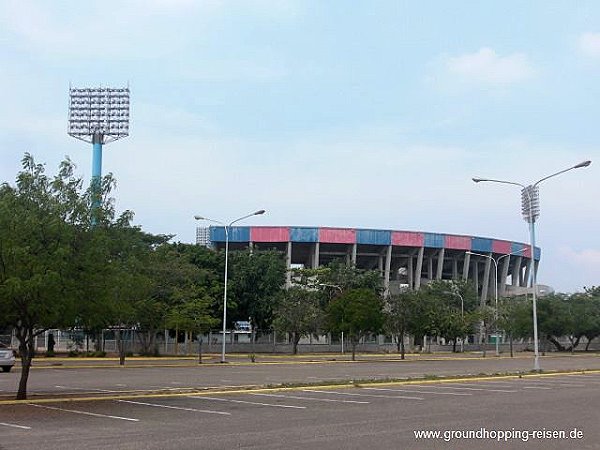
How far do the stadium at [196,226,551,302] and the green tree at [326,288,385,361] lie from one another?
29.5 meters

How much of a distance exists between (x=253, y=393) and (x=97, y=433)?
9.08 meters

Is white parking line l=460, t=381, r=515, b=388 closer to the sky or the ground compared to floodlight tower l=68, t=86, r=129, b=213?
closer to the ground

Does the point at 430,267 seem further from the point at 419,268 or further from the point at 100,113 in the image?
the point at 100,113

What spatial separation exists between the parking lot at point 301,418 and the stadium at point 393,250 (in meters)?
64.8

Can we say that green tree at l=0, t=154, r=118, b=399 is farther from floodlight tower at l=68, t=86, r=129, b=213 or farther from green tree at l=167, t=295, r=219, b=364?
floodlight tower at l=68, t=86, r=129, b=213

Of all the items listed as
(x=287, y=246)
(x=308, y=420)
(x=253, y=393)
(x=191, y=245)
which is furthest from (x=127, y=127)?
(x=308, y=420)

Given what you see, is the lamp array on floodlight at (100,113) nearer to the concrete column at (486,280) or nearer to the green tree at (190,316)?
the green tree at (190,316)

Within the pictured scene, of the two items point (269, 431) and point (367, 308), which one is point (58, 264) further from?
point (367, 308)

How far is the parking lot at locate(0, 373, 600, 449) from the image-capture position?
12219 mm

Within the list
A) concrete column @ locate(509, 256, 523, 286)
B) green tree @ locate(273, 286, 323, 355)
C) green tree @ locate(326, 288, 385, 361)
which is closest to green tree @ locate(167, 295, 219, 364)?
green tree @ locate(326, 288, 385, 361)

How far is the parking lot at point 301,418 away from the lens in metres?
12.2

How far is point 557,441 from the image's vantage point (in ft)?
40.3

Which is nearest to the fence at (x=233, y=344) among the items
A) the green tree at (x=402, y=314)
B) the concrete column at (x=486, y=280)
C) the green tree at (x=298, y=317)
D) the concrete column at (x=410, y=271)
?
the green tree at (x=298, y=317)

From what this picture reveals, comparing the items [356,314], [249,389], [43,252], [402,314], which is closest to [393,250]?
[402,314]
